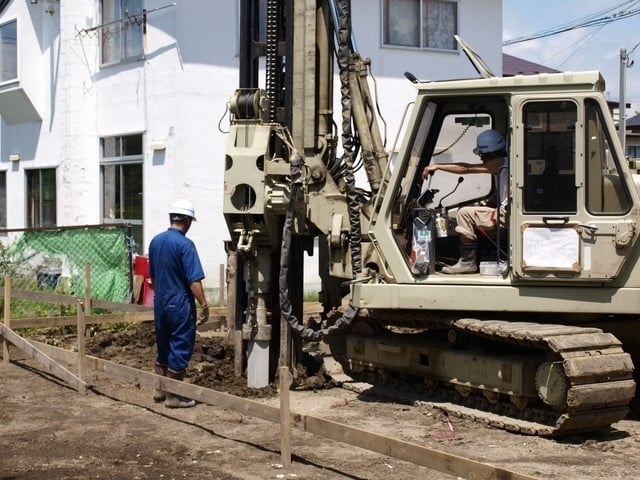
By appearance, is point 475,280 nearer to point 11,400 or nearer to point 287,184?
point 287,184

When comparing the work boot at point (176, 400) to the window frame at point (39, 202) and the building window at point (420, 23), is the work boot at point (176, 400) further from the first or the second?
the window frame at point (39, 202)

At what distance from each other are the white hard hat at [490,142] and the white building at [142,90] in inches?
354

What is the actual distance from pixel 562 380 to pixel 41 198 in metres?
16.2

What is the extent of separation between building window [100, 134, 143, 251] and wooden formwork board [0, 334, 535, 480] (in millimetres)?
9165

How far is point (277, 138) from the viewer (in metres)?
9.56

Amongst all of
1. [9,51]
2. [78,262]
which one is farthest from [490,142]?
[9,51]

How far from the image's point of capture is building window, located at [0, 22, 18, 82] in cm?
2175

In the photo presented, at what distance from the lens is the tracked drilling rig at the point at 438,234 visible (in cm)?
789

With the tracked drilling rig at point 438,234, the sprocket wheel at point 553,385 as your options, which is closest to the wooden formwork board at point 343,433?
the tracked drilling rig at point 438,234

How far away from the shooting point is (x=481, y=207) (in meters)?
8.52

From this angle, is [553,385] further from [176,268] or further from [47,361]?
[47,361]

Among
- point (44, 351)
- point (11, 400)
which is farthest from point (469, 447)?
point (44, 351)

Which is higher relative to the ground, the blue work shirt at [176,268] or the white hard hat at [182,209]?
the white hard hat at [182,209]

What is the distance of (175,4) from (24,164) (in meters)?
6.53
